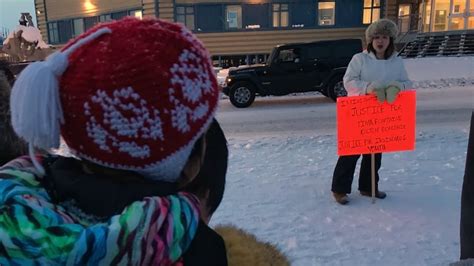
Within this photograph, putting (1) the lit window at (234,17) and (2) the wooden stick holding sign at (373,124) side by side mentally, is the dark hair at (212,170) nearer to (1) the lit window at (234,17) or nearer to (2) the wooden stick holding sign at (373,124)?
(2) the wooden stick holding sign at (373,124)

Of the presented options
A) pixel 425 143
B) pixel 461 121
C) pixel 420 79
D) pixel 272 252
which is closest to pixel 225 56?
pixel 420 79

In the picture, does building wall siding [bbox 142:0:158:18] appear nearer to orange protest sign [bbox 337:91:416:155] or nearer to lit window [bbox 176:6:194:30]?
lit window [bbox 176:6:194:30]

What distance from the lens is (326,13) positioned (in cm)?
2491

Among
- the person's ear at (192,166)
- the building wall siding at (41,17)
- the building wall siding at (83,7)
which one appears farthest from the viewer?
the building wall siding at (41,17)

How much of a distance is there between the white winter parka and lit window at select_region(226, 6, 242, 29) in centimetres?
2051

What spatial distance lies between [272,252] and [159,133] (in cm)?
66

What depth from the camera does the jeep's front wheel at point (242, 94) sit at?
13.5m

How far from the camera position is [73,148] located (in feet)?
3.37

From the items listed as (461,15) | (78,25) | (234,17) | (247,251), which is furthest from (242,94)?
(78,25)

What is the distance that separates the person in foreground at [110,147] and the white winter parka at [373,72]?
395 centimetres

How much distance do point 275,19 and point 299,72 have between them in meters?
11.5

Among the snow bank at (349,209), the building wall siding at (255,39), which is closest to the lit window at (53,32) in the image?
the building wall siding at (255,39)

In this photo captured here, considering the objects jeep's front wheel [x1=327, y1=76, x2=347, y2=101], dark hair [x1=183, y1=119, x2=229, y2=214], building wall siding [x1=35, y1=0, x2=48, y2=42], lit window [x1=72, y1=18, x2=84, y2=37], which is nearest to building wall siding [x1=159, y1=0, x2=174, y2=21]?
lit window [x1=72, y1=18, x2=84, y2=37]

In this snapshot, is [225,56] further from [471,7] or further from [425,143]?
[425,143]
